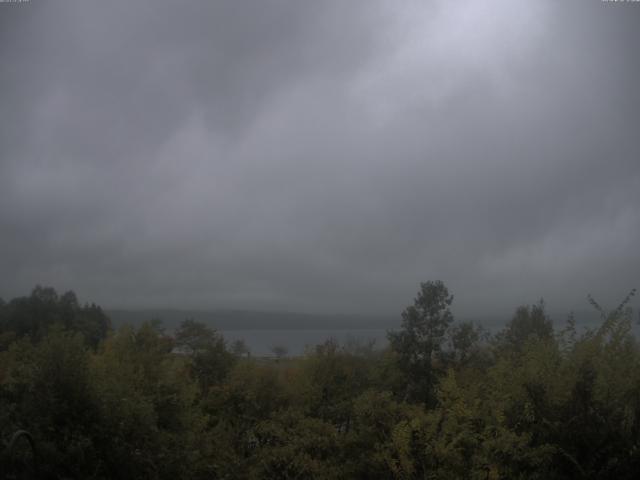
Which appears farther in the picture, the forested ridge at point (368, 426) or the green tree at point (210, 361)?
the green tree at point (210, 361)

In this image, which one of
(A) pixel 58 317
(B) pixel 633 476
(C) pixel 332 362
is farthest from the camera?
(A) pixel 58 317

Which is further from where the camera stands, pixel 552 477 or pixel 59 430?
pixel 59 430

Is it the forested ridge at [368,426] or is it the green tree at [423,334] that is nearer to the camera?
the forested ridge at [368,426]

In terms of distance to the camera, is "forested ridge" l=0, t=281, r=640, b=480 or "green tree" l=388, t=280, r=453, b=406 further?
"green tree" l=388, t=280, r=453, b=406

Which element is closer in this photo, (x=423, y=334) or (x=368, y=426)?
(x=368, y=426)

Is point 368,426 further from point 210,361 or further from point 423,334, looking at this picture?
point 210,361

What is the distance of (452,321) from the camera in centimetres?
3528

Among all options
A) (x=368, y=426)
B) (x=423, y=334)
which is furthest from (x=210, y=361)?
(x=368, y=426)

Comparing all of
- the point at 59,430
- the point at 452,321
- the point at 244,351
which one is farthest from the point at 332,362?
the point at 59,430

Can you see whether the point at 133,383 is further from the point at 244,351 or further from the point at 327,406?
the point at 244,351

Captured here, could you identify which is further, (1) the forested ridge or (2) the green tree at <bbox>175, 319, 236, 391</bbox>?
(2) the green tree at <bbox>175, 319, 236, 391</bbox>

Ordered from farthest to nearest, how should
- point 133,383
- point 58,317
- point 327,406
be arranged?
point 58,317 < point 327,406 < point 133,383

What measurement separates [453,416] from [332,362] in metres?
20.0

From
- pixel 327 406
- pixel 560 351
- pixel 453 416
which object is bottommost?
pixel 327 406
